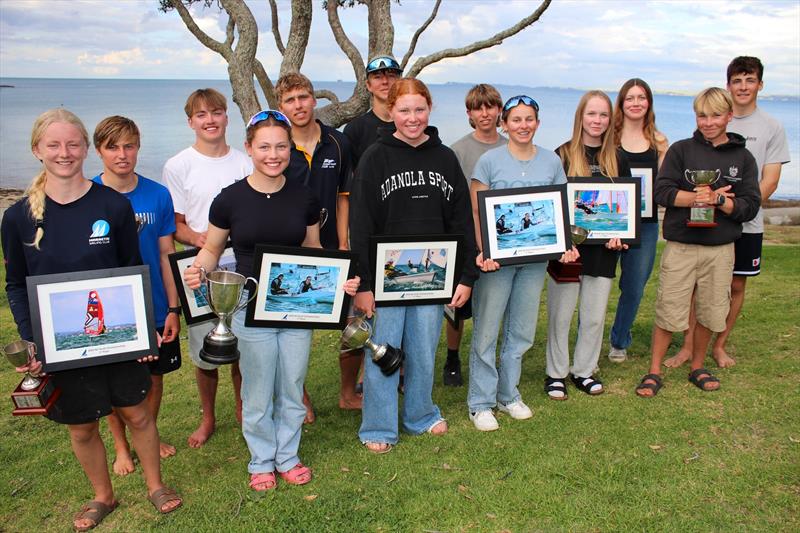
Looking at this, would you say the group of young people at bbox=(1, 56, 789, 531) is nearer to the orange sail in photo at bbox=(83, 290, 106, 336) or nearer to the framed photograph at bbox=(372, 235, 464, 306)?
the framed photograph at bbox=(372, 235, 464, 306)

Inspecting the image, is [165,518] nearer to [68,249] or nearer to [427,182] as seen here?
[68,249]

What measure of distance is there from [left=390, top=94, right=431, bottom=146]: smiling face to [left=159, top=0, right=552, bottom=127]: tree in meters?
5.76

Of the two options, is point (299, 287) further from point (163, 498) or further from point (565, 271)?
point (565, 271)

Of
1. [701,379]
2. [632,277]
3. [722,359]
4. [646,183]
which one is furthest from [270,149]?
[722,359]

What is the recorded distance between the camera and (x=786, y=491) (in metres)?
3.94

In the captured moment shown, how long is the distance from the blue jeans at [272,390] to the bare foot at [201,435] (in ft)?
2.68

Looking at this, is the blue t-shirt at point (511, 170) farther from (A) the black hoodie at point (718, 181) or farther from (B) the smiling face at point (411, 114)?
(A) the black hoodie at point (718, 181)

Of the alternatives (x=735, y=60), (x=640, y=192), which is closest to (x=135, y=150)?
(x=640, y=192)

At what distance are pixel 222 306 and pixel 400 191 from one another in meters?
1.33

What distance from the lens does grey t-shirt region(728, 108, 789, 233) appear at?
18.6 feet

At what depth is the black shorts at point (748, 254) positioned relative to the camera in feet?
18.7

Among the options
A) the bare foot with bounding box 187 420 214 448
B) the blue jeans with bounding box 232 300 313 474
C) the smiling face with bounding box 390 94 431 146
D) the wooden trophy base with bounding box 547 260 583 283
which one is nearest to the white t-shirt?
the blue jeans with bounding box 232 300 313 474

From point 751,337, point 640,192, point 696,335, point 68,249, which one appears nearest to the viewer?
point 68,249

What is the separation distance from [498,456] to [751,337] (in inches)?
145
